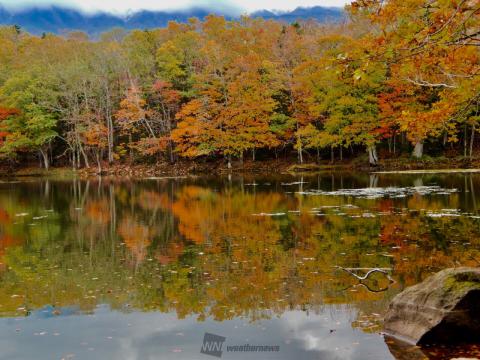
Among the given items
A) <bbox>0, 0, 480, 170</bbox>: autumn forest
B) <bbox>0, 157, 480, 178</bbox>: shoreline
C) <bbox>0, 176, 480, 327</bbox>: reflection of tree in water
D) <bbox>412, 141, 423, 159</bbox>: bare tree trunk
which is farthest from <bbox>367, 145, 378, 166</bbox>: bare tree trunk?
<bbox>0, 176, 480, 327</bbox>: reflection of tree in water

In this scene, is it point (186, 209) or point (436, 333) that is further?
point (186, 209)

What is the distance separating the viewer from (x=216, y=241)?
16.7 m

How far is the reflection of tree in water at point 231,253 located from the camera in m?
10.5

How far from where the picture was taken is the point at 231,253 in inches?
576

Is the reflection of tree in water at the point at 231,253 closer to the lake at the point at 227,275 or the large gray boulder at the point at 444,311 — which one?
the lake at the point at 227,275

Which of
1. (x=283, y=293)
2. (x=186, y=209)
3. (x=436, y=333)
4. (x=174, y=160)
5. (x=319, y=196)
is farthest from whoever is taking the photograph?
(x=174, y=160)

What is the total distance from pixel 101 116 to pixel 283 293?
186 ft

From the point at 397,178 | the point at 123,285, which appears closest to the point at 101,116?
the point at 397,178

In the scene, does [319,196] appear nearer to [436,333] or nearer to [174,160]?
[436,333]

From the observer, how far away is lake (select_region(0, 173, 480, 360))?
830cm

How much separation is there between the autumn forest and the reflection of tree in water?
77.9 feet

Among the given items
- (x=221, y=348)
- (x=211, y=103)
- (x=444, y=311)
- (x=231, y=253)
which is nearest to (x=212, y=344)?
(x=221, y=348)

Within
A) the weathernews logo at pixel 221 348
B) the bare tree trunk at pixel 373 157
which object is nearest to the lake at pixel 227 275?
the weathernews logo at pixel 221 348

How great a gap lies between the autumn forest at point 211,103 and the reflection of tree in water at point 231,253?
2373 cm
